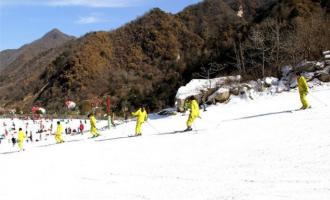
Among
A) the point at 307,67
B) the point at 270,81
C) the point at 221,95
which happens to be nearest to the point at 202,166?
the point at 221,95

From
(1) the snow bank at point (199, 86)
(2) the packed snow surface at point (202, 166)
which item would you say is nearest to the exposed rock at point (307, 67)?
(1) the snow bank at point (199, 86)

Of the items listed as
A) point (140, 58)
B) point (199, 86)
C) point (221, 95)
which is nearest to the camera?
point (221, 95)

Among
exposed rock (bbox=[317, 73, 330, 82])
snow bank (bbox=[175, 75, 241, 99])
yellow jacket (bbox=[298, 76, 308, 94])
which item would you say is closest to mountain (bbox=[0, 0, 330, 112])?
snow bank (bbox=[175, 75, 241, 99])

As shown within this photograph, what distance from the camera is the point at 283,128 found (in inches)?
623

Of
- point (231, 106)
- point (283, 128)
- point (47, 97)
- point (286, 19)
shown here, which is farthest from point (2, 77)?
point (283, 128)

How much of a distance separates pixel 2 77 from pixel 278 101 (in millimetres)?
147996

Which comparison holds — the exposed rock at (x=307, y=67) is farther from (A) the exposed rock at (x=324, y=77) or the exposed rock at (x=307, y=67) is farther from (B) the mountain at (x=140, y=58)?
(B) the mountain at (x=140, y=58)

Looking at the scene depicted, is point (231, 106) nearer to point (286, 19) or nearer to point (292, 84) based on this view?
point (292, 84)

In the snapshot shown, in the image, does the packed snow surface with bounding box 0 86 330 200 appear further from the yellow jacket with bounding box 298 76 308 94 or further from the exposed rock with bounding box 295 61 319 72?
the exposed rock with bounding box 295 61 319 72

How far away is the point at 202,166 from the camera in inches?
470

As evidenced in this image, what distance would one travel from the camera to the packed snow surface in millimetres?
9281

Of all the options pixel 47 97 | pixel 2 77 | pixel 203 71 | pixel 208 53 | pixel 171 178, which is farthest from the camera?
pixel 2 77

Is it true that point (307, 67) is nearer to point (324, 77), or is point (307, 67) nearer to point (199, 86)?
point (324, 77)

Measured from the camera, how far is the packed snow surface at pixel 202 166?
30.5 feet
